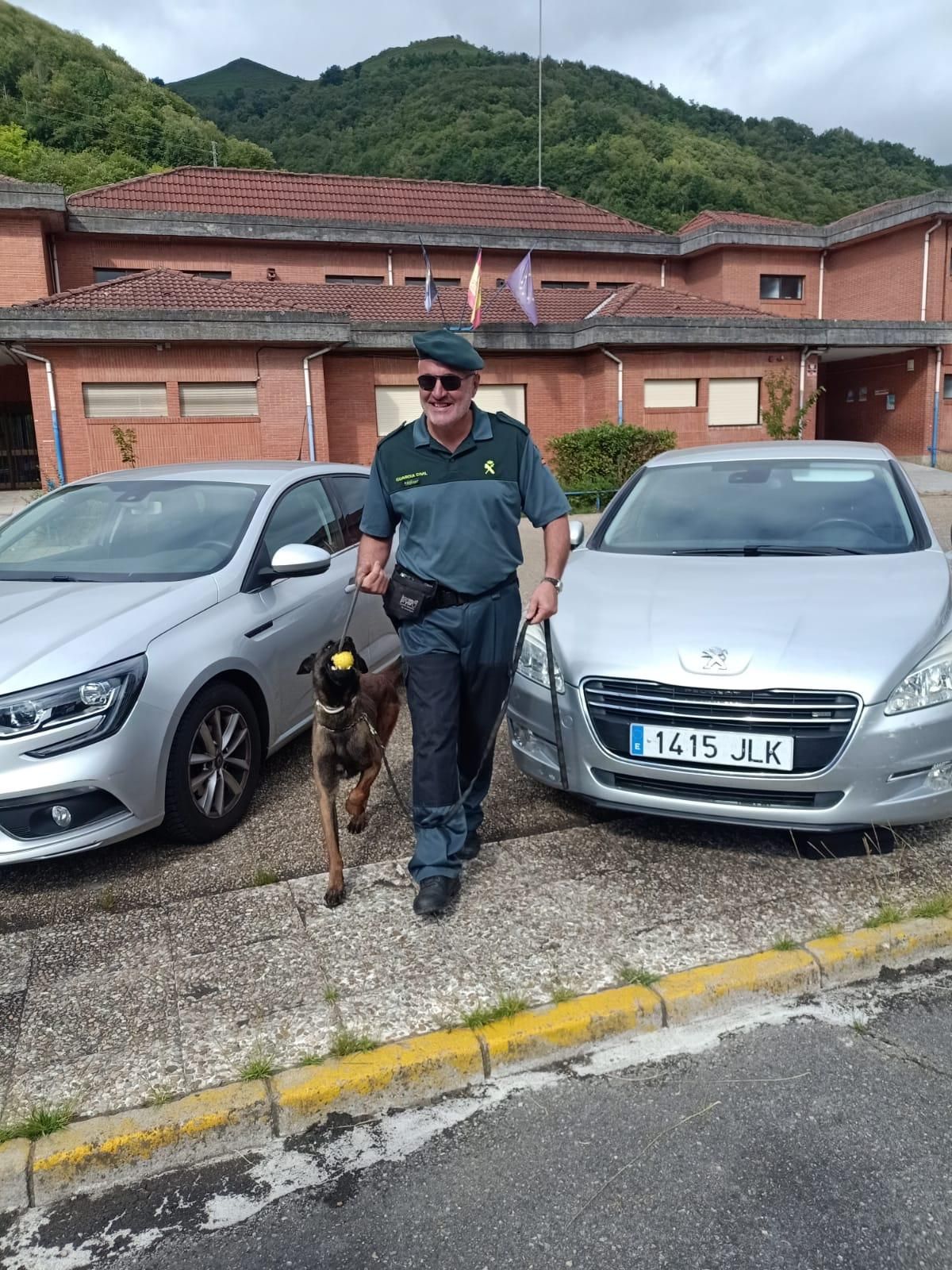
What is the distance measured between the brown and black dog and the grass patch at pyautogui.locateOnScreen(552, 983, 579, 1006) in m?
0.97

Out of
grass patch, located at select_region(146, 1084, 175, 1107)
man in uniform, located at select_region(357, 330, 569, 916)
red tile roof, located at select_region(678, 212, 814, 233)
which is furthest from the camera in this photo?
red tile roof, located at select_region(678, 212, 814, 233)

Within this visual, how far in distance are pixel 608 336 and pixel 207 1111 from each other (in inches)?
837

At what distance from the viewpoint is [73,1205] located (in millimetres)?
2314

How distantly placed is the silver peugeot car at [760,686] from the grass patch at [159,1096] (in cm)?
185

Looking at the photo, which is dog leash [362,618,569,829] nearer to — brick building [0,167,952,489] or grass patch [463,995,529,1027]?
grass patch [463,995,529,1027]

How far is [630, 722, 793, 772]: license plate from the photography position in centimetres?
333

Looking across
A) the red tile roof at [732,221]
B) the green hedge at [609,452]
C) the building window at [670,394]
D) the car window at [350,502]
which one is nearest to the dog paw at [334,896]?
the car window at [350,502]

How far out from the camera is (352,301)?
76.7ft

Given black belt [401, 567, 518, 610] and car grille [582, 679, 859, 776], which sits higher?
black belt [401, 567, 518, 610]

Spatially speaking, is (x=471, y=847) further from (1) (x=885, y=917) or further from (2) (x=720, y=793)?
(1) (x=885, y=917)

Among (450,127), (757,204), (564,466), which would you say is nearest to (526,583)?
(564,466)

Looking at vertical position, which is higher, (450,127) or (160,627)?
(450,127)

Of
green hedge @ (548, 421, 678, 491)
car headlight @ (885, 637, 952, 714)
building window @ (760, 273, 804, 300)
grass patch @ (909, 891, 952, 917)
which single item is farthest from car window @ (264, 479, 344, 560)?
building window @ (760, 273, 804, 300)

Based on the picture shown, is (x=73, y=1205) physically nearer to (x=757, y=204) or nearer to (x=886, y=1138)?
(x=886, y=1138)
